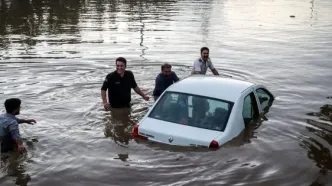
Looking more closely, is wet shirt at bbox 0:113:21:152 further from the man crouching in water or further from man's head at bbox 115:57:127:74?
man's head at bbox 115:57:127:74

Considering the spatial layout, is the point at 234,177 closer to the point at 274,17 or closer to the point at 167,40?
the point at 167,40

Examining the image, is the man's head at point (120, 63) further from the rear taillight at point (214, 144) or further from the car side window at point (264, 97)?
the rear taillight at point (214, 144)

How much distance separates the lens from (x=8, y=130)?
7.39 metres

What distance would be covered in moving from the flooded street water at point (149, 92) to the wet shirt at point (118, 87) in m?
0.43

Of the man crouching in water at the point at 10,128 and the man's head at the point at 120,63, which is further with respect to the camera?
the man's head at the point at 120,63

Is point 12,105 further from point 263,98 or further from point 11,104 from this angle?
point 263,98

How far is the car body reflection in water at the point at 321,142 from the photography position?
7.78m

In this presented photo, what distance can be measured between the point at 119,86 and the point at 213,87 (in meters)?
2.64

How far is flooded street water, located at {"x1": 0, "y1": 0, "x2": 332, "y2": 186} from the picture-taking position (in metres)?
7.38

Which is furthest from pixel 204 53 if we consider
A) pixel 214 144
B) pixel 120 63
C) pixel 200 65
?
pixel 214 144

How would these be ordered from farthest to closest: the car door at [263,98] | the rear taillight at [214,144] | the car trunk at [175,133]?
the car door at [263,98] < the car trunk at [175,133] < the rear taillight at [214,144]

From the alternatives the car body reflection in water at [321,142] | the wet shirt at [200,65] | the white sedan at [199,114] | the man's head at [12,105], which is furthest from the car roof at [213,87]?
the wet shirt at [200,65]

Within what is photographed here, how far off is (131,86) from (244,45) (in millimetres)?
13399

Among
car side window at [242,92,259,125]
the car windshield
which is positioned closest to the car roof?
the car windshield
